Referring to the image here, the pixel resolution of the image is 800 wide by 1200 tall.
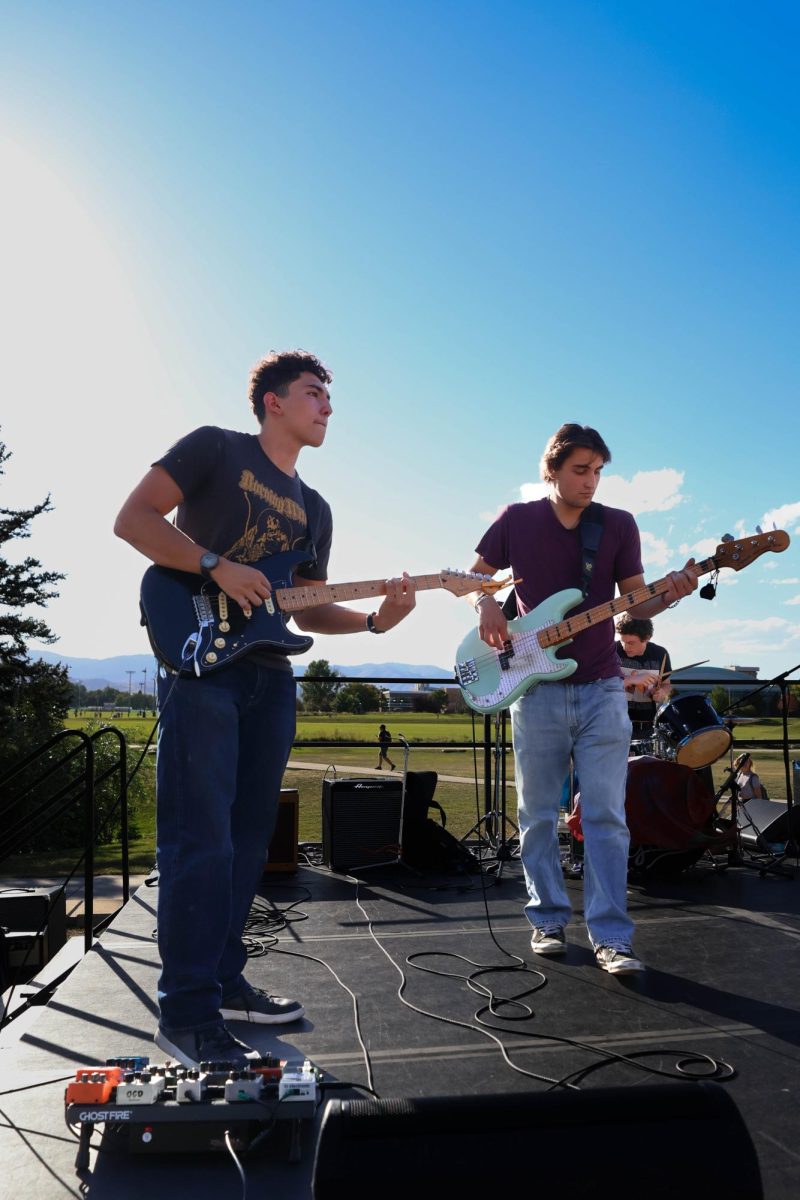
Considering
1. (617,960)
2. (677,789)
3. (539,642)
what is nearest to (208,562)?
(539,642)

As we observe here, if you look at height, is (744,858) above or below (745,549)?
below

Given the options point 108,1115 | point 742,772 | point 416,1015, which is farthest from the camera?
point 742,772

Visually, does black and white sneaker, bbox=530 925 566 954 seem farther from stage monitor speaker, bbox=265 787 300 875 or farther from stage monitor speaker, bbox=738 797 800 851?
stage monitor speaker, bbox=738 797 800 851

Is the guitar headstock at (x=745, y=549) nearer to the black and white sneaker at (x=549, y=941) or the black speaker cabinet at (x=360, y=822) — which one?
the black and white sneaker at (x=549, y=941)

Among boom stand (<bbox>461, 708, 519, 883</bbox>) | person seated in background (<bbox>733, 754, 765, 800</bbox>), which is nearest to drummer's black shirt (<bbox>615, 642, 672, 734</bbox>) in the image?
boom stand (<bbox>461, 708, 519, 883</bbox>)

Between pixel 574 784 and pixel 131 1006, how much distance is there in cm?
368

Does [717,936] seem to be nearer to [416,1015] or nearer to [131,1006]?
[416,1015]

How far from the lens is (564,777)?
370 cm

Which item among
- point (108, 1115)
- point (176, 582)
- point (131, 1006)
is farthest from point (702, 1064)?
point (176, 582)

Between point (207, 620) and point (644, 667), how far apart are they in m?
4.66

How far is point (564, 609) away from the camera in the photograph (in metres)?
3.67

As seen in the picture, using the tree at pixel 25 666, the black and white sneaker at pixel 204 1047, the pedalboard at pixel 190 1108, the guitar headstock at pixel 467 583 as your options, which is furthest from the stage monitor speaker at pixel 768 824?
the tree at pixel 25 666

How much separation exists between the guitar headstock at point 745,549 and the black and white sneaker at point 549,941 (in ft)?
5.86

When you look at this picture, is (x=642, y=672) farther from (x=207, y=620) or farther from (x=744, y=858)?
(x=207, y=620)
